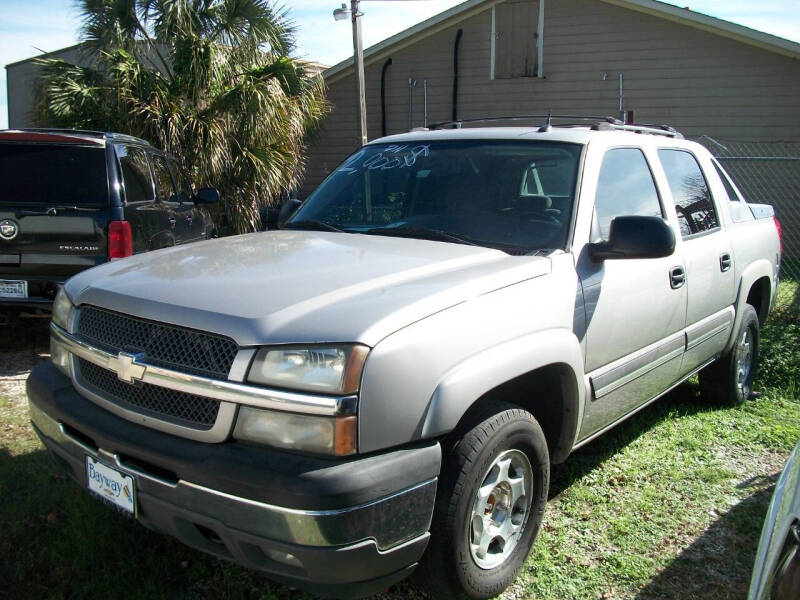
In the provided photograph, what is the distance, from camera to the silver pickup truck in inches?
89.5

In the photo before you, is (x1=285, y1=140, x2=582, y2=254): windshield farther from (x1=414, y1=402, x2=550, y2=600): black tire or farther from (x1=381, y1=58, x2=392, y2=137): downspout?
(x1=381, y1=58, x2=392, y2=137): downspout

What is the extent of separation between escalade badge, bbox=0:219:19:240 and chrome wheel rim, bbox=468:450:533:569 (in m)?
4.52

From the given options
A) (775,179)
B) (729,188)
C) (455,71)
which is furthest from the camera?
(455,71)

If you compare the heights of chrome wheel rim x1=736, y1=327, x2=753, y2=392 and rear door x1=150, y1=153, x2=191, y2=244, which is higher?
rear door x1=150, y1=153, x2=191, y2=244

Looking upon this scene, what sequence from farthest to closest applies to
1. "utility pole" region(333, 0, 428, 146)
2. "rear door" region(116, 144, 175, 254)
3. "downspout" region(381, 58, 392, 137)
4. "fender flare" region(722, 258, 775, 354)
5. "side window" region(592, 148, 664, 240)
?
1. "downspout" region(381, 58, 392, 137)
2. "utility pole" region(333, 0, 428, 146)
3. "rear door" region(116, 144, 175, 254)
4. "fender flare" region(722, 258, 775, 354)
5. "side window" region(592, 148, 664, 240)

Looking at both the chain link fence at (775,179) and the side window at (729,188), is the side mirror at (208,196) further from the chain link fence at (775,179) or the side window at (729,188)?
the chain link fence at (775,179)

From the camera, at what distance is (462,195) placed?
3.70 metres

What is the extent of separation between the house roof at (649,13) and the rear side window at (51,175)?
996 centimetres

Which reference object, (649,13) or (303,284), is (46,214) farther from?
(649,13)

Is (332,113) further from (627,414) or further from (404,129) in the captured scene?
(627,414)

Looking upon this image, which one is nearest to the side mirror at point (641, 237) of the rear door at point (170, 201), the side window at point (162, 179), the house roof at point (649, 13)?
the rear door at point (170, 201)

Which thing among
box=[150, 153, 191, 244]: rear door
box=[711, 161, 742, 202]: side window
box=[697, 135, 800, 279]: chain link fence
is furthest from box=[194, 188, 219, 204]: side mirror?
box=[697, 135, 800, 279]: chain link fence

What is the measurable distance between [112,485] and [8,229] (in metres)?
3.84

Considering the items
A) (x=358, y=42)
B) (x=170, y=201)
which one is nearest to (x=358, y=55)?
(x=358, y=42)
